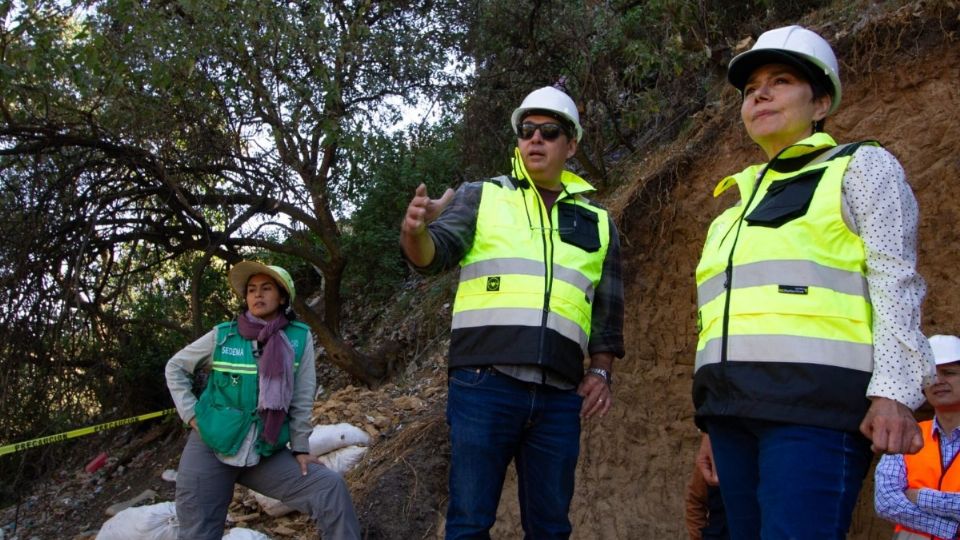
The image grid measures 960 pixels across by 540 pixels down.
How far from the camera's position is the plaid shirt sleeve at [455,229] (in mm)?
3047

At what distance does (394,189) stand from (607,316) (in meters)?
7.04

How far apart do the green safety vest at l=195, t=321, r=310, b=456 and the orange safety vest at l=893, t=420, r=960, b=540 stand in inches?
117

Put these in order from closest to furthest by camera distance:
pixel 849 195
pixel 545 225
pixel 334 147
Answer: pixel 849 195, pixel 545 225, pixel 334 147

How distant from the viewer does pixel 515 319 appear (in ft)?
9.95

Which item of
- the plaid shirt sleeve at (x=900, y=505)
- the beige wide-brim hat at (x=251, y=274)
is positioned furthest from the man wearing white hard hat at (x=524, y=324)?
the beige wide-brim hat at (x=251, y=274)

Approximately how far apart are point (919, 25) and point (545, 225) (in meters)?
2.97

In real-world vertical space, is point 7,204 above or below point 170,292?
above

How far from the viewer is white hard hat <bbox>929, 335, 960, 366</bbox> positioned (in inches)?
135

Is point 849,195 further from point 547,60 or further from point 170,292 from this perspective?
point 170,292

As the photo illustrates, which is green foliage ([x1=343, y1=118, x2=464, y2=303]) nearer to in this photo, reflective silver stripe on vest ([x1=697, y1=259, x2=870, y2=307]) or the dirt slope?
the dirt slope

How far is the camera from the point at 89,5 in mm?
7156

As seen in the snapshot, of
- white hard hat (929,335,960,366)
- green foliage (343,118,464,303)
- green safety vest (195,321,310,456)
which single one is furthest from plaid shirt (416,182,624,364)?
green foliage (343,118,464,303)

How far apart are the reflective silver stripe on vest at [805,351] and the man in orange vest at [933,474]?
1.30 m

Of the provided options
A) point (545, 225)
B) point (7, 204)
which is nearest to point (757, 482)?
point (545, 225)
